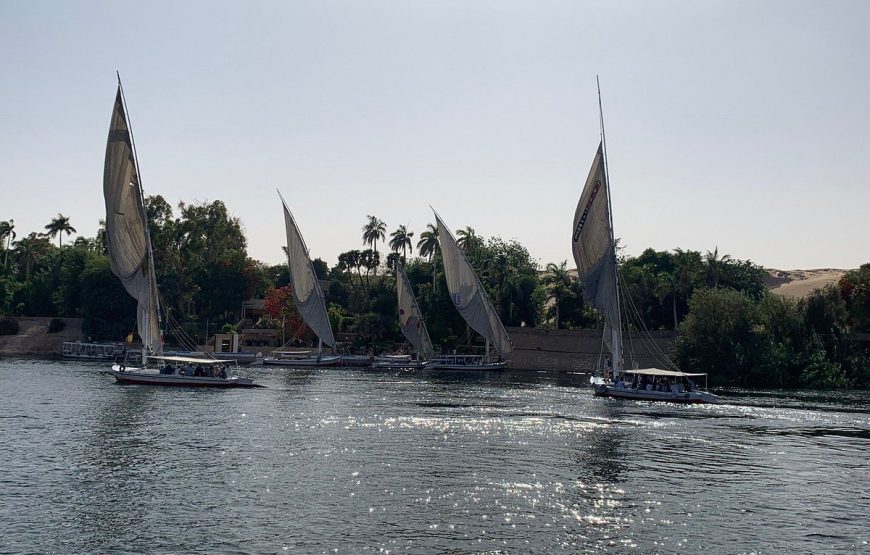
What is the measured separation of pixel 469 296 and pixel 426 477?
74.0m

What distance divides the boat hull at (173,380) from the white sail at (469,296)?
127 ft

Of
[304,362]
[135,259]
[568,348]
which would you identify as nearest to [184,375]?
[135,259]

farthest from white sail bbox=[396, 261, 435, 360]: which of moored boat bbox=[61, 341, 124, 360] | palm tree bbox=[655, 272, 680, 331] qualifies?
moored boat bbox=[61, 341, 124, 360]

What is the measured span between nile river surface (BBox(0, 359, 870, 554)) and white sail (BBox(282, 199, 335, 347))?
43.6 meters

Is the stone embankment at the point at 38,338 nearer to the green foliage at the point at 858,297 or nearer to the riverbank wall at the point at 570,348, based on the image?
the riverbank wall at the point at 570,348

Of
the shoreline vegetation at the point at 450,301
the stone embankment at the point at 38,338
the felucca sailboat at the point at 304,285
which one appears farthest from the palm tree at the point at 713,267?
the stone embankment at the point at 38,338

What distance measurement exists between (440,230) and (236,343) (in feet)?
155

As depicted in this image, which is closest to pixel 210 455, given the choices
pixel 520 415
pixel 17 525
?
pixel 17 525

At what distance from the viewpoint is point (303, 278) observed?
112188 mm

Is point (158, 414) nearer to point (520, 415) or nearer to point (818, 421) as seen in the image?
point (520, 415)

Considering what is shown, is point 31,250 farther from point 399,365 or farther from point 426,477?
point 426,477

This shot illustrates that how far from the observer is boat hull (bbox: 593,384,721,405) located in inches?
2805

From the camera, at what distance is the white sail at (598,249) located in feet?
254

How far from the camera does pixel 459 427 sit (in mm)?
54531
